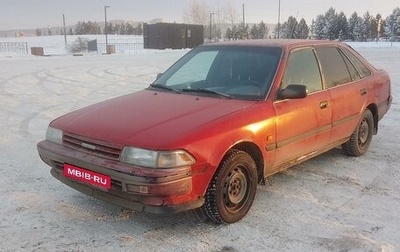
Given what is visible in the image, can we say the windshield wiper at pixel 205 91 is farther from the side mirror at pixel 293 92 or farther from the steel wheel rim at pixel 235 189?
Result: the steel wheel rim at pixel 235 189

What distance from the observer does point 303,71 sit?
449cm

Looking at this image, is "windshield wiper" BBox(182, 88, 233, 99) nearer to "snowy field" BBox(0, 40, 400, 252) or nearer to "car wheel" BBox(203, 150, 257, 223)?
"car wheel" BBox(203, 150, 257, 223)

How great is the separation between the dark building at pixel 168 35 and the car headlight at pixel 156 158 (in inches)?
1866

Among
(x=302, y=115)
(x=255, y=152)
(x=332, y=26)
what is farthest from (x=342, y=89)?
(x=332, y=26)

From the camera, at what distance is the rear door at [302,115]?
13.2ft

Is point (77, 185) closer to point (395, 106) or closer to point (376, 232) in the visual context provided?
point (376, 232)

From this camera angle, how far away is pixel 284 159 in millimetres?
4121

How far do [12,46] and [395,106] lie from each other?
45.5 meters

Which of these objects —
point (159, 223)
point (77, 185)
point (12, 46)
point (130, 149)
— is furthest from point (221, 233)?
point (12, 46)

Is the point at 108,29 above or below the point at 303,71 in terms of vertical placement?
above

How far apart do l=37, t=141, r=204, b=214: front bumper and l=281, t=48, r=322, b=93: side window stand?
159cm

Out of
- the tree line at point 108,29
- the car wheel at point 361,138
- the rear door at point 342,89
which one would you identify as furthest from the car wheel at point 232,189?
the tree line at point 108,29

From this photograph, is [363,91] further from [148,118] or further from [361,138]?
[148,118]

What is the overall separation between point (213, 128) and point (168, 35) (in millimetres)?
47652
